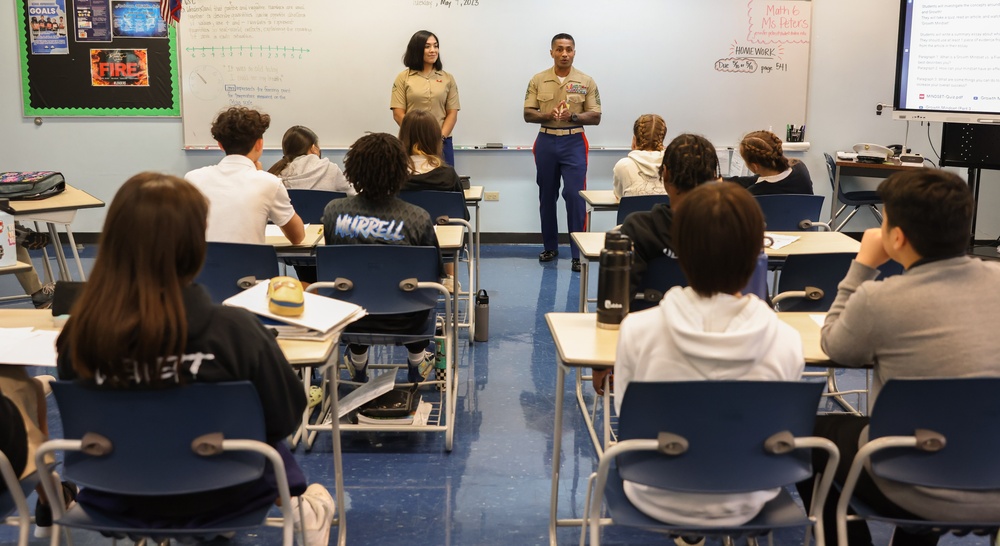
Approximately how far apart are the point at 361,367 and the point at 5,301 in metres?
2.75

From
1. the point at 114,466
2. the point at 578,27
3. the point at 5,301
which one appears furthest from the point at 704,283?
the point at 578,27

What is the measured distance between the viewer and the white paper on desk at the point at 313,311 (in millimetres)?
2230

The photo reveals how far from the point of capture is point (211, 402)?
1.66m

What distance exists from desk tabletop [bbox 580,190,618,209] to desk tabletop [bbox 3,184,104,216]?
2.50 metres

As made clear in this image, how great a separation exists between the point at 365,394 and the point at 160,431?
1.64 meters

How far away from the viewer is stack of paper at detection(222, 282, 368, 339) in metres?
2.23

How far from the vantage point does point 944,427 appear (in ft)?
5.74

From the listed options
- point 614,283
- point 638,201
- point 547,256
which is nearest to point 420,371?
point 638,201

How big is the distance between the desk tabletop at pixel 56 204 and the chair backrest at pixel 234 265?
1685 millimetres

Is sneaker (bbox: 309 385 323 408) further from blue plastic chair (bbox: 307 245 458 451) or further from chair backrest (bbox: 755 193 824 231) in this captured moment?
chair backrest (bbox: 755 193 824 231)

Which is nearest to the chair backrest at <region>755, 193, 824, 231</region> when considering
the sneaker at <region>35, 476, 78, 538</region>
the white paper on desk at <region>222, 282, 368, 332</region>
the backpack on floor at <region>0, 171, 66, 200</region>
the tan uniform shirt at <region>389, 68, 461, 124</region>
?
the white paper on desk at <region>222, 282, 368, 332</region>

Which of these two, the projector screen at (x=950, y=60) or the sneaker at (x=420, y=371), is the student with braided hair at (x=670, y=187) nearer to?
the sneaker at (x=420, y=371)

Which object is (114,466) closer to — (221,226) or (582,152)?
(221,226)

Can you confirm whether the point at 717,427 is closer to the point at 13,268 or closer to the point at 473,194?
the point at 13,268
